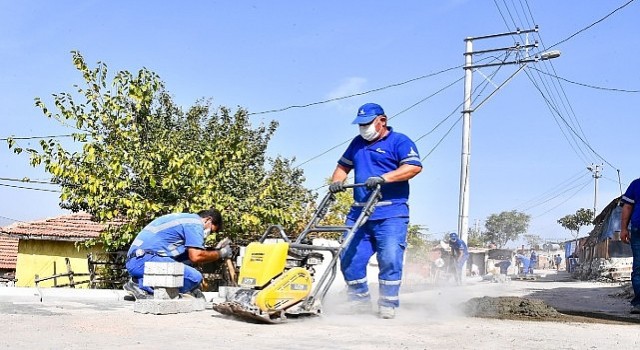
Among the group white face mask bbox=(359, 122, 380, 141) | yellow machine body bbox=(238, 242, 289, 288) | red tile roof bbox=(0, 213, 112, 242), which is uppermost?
white face mask bbox=(359, 122, 380, 141)

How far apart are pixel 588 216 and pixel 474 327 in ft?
220

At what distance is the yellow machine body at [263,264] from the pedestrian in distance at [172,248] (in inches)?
35.0

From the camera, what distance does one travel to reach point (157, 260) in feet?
20.3


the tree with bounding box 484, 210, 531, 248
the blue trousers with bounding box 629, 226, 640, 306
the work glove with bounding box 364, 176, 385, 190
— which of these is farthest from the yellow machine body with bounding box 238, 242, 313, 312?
the tree with bounding box 484, 210, 531, 248

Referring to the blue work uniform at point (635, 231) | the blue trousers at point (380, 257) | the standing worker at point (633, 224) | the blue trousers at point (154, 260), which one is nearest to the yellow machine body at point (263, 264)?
the blue trousers at point (380, 257)

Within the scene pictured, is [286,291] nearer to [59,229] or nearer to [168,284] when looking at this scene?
[168,284]

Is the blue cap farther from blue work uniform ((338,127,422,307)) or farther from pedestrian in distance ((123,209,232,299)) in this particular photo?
pedestrian in distance ((123,209,232,299))

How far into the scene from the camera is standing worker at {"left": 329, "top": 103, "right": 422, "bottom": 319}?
5.91 m

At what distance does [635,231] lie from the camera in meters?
7.67

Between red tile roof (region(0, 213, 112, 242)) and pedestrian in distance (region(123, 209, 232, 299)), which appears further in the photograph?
red tile roof (region(0, 213, 112, 242))

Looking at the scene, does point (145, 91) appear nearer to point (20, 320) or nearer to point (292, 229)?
point (292, 229)

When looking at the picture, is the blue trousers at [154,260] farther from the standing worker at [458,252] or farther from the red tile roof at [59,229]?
the red tile roof at [59,229]

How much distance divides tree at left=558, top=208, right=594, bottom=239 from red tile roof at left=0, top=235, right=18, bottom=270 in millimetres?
51927

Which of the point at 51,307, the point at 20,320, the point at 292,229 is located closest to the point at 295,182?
the point at 292,229
